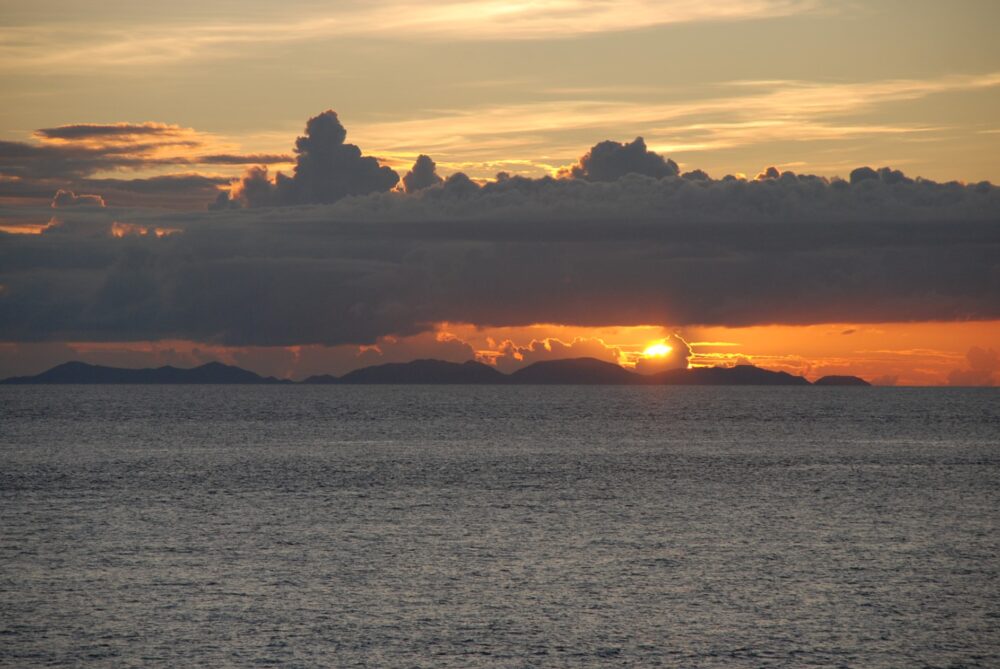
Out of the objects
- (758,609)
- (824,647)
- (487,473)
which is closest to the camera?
(824,647)

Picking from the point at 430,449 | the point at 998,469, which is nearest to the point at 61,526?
the point at 430,449

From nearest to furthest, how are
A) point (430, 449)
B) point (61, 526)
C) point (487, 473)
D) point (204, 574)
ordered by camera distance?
point (204, 574) < point (61, 526) < point (487, 473) < point (430, 449)

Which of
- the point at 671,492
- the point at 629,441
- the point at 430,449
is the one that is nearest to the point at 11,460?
the point at 430,449

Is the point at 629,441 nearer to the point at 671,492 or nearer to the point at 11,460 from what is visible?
the point at 671,492

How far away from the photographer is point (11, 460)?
14838cm

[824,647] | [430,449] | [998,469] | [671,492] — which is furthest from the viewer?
[430,449]

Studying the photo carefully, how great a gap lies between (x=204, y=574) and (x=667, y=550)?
1195 inches

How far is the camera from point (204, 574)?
2670 inches

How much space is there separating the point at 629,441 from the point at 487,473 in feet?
231

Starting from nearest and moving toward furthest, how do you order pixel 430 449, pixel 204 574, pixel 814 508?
pixel 204 574 < pixel 814 508 < pixel 430 449

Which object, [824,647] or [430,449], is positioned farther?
[430,449]

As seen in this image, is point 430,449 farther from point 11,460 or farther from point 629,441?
point 11,460

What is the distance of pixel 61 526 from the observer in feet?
283

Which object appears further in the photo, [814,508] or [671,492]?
[671,492]
